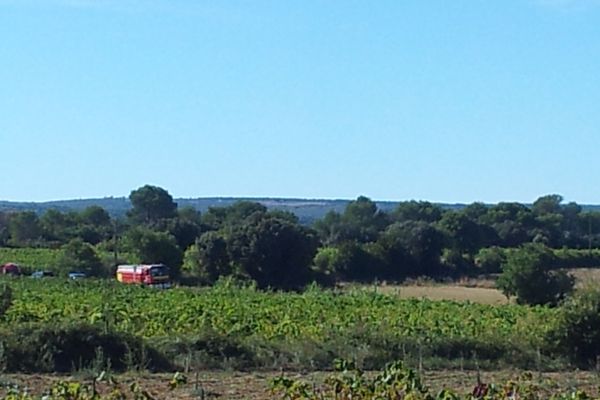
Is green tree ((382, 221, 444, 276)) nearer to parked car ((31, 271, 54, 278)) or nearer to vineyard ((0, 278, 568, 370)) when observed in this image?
vineyard ((0, 278, 568, 370))

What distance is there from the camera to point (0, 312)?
96.2 ft

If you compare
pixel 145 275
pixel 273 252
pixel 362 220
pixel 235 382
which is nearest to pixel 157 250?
pixel 273 252

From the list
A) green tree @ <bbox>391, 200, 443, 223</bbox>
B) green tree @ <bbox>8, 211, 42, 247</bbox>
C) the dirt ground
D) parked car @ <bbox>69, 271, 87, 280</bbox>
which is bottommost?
parked car @ <bbox>69, 271, 87, 280</bbox>

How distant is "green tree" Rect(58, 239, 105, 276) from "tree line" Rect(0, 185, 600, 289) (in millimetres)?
78

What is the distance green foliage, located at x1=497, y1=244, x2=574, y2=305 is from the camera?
53625 mm

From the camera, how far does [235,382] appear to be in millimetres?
19625

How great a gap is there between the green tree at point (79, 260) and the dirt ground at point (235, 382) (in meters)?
43.9

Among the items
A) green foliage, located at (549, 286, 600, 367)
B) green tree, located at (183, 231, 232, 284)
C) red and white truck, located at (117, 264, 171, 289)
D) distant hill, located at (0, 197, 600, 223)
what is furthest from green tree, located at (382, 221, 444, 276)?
distant hill, located at (0, 197, 600, 223)

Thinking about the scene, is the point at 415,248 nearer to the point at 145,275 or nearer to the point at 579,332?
the point at 145,275

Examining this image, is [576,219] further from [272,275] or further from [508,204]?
[272,275]

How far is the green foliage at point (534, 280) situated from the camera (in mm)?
53625

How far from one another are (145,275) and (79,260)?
310 inches

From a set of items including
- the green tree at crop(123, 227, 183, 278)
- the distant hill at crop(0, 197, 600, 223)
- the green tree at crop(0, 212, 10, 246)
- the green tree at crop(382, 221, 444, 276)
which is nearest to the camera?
the green tree at crop(123, 227, 183, 278)

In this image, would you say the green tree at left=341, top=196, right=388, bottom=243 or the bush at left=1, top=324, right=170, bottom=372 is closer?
the bush at left=1, top=324, right=170, bottom=372
